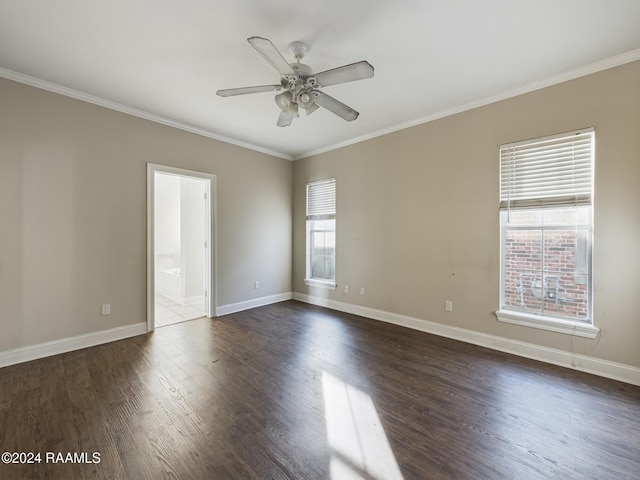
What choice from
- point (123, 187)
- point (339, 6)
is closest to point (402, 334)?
point (339, 6)

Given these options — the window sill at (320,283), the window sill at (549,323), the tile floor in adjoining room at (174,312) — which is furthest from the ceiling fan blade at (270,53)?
the tile floor in adjoining room at (174,312)

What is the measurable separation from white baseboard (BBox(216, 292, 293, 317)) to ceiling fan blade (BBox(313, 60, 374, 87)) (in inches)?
144

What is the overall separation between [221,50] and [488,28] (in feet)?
7.10

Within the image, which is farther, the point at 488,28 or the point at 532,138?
the point at 532,138

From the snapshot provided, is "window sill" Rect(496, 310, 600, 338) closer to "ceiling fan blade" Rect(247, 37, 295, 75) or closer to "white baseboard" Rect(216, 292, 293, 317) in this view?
"ceiling fan blade" Rect(247, 37, 295, 75)

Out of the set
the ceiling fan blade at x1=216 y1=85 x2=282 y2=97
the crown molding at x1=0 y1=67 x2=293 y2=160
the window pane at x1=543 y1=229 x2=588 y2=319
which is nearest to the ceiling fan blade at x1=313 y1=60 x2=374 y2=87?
the ceiling fan blade at x1=216 y1=85 x2=282 y2=97

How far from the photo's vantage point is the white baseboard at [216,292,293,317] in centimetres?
446

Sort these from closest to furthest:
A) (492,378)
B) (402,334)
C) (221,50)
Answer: (221,50) → (492,378) → (402,334)

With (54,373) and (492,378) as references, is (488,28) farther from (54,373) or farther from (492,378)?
(54,373)

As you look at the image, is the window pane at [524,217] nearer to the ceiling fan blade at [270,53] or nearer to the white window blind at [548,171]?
the white window blind at [548,171]

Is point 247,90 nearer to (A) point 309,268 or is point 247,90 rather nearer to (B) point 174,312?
(A) point 309,268

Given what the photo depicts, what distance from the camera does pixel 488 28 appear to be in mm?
2113

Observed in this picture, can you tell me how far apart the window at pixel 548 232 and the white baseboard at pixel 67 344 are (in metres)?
4.50

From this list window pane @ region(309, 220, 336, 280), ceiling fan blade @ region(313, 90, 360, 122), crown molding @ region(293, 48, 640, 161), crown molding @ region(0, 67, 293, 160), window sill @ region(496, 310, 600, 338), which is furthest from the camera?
window pane @ region(309, 220, 336, 280)
